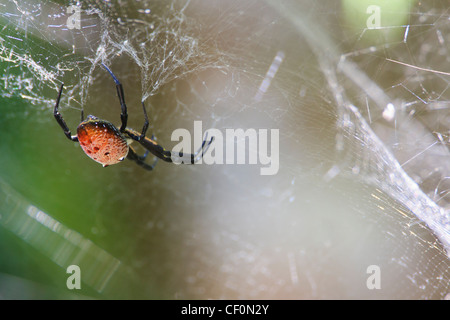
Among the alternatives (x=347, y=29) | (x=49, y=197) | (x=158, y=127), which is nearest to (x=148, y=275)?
(x=49, y=197)

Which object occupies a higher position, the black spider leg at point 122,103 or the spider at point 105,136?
the black spider leg at point 122,103

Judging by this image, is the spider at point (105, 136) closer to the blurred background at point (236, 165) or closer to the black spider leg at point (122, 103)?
the black spider leg at point (122, 103)

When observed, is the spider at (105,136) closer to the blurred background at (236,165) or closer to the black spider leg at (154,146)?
the black spider leg at (154,146)

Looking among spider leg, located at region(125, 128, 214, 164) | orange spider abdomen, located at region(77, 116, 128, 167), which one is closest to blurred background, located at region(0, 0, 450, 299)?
spider leg, located at region(125, 128, 214, 164)

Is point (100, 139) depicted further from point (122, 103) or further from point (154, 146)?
point (154, 146)

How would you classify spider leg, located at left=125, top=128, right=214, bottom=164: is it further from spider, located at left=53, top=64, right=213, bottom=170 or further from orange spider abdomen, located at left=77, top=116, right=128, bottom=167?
orange spider abdomen, located at left=77, top=116, right=128, bottom=167

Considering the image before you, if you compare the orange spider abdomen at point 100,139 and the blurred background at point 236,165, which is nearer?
the orange spider abdomen at point 100,139

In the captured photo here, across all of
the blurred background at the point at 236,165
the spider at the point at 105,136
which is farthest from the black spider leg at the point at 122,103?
the blurred background at the point at 236,165

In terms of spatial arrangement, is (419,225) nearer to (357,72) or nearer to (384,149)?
(384,149)
